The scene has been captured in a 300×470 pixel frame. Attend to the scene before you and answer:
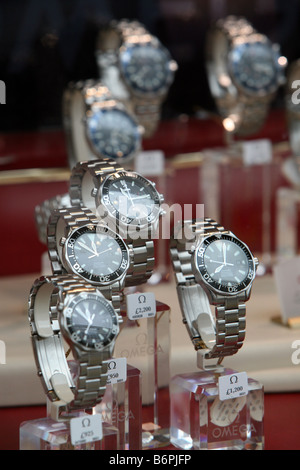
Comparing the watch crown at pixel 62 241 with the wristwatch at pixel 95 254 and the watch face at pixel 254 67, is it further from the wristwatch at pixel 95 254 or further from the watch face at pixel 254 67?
the watch face at pixel 254 67

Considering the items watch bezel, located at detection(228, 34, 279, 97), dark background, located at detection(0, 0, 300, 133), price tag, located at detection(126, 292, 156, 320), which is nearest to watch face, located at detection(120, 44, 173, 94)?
watch bezel, located at detection(228, 34, 279, 97)

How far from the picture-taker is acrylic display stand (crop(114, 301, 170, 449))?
9.68 ft

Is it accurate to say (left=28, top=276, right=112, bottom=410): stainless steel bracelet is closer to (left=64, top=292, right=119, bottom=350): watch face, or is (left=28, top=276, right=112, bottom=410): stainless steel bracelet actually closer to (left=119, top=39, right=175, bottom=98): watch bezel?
(left=64, top=292, right=119, bottom=350): watch face

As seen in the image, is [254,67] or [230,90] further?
[230,90]

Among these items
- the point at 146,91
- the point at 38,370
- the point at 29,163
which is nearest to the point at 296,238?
the point at 146,91

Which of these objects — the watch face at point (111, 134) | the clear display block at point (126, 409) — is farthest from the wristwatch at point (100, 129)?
the clear display block at point (126, 409)

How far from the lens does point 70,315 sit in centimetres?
247

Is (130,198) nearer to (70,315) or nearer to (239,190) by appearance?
(70,315)

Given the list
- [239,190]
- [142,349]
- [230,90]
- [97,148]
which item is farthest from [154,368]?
[230,90]

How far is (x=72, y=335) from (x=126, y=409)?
42cm

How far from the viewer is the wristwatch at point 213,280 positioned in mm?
2791

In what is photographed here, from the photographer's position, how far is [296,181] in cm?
486

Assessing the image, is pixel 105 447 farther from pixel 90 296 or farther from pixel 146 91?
pixel 146 91

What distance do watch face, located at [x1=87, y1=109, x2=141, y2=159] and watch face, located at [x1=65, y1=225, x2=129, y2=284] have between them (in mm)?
1625
